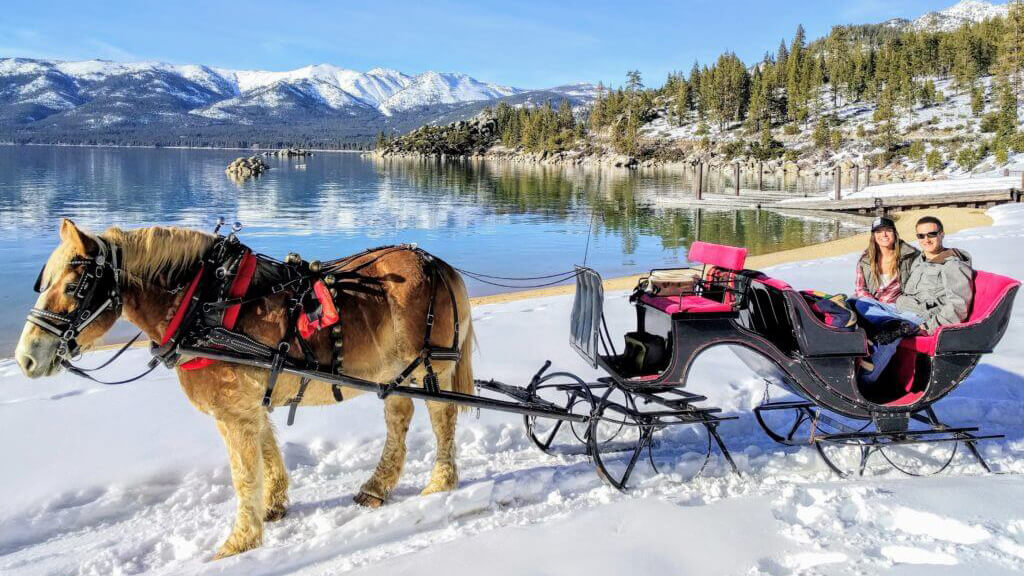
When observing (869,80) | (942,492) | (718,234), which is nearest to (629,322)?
(942,492)

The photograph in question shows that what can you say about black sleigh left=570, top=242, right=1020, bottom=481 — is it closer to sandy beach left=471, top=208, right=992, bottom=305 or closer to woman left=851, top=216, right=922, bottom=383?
woman left=851, top=216, right=922, bottom=383

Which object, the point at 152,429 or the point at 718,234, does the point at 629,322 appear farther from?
the point at 718,234

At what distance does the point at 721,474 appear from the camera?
5.01 m

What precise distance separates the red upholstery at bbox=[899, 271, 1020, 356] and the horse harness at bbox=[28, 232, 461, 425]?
3969 millimetres

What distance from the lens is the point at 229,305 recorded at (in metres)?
3.82

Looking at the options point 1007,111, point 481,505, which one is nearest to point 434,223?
point 481,505

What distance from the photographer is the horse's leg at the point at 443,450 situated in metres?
4.77

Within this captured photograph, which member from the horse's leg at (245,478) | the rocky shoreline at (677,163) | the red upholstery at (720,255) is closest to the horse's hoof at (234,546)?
the horse's leg at (245,478)

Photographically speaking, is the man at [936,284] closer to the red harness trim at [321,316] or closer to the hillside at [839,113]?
the red harness trim at [321,316]

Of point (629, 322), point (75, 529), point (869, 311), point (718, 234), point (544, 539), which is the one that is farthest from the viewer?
point (718, 234)

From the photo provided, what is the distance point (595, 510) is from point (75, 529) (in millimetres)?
3499

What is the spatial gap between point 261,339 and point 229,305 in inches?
11.3

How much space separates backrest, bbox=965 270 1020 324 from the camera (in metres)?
5.01

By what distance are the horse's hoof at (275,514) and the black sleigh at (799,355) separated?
2277 millimetres
